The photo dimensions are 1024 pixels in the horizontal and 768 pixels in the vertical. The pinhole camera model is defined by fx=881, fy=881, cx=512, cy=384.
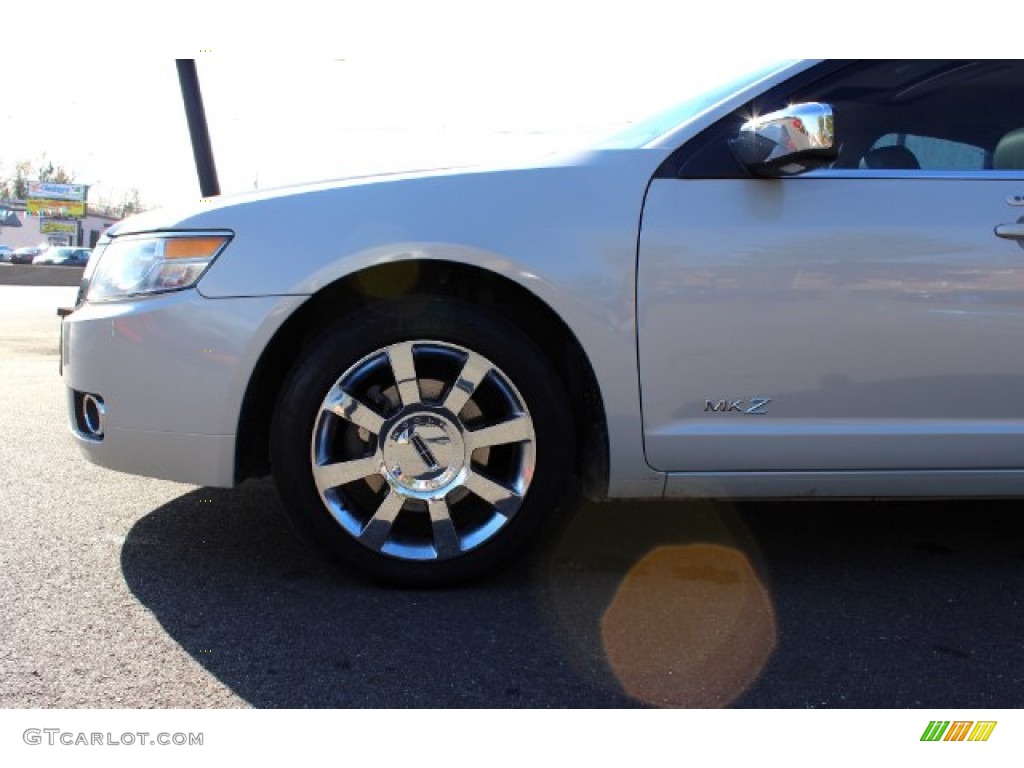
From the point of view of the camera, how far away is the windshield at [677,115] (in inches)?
100

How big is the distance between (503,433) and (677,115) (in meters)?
1.08

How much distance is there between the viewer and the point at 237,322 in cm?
239

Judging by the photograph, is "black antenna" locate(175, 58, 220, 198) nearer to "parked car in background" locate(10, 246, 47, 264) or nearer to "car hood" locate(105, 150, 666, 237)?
"car hood" locate(105, 150, 666, 237)

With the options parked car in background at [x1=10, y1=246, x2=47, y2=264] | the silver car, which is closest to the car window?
the silver car

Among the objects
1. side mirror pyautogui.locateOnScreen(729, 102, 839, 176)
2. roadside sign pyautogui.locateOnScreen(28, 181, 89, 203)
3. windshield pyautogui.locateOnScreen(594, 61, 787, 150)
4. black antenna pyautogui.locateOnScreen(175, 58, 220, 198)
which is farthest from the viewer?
roadside sign pyautogui.locateOnScreen(28, 181, 89, 203)

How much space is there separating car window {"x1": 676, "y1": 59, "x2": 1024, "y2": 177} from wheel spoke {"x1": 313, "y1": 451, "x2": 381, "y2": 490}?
51.2 inches

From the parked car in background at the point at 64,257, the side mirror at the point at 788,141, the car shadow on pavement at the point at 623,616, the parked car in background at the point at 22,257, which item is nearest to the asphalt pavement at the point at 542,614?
the car shadow on pavement at the point at 623,616

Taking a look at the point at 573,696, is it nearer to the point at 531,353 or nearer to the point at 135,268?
the point at 531,353

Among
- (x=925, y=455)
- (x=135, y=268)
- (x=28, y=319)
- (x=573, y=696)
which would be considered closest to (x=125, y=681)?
(x=573, y=696)

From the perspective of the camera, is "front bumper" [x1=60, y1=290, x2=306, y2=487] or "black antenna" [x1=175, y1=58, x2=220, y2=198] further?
"black antenna" [x1=175, y1=58, x2=220, y2=198]

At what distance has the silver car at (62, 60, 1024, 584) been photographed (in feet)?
7.89
